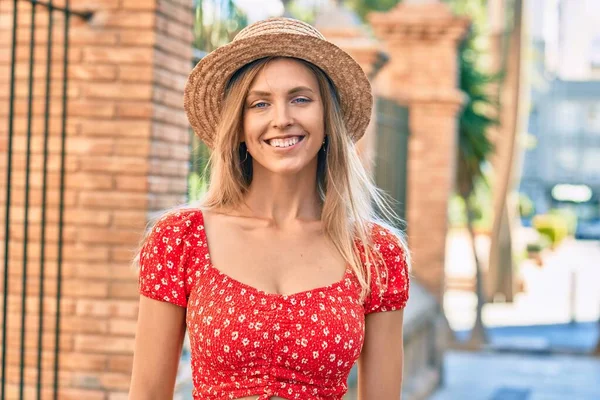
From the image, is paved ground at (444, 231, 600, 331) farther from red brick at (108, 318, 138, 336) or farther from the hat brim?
the hat brim

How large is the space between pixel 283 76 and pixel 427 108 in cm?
933

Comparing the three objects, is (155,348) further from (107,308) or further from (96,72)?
(96,72)

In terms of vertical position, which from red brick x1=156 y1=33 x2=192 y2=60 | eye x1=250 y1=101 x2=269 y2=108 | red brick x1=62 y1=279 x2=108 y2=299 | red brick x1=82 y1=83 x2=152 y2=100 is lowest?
red brick x1=62 y1=279 x2=108 y2=299

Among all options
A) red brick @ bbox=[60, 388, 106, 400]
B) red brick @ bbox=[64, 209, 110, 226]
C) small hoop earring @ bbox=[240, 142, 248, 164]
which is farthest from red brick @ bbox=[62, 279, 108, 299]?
small hoop earring @ bbox=[240, 142, 248, 164]

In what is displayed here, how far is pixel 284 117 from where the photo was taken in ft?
8.43

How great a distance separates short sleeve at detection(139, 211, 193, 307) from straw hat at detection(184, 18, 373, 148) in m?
0.33

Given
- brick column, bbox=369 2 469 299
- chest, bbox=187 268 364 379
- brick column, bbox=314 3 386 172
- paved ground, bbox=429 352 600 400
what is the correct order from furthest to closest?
1. brick column, bbox=369 2 469 299
2. paved ground, bbox=429 352 600 400
3. brick column, bbox=314 3 386 172
4. chest, bbox=187 268 364 379

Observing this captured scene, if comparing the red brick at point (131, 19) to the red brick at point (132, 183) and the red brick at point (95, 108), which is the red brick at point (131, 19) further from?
the red brick at point (132, 183)

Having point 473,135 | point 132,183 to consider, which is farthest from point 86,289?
point 473,135

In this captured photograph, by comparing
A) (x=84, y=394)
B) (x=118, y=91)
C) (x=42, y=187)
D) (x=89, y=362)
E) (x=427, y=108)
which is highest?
(x=427, y=108)

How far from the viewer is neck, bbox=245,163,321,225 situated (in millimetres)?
2779

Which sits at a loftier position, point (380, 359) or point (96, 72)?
point (96, 72)

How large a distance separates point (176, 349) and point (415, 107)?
946cm

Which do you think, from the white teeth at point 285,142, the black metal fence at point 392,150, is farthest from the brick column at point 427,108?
the white teeth at point 285,142
